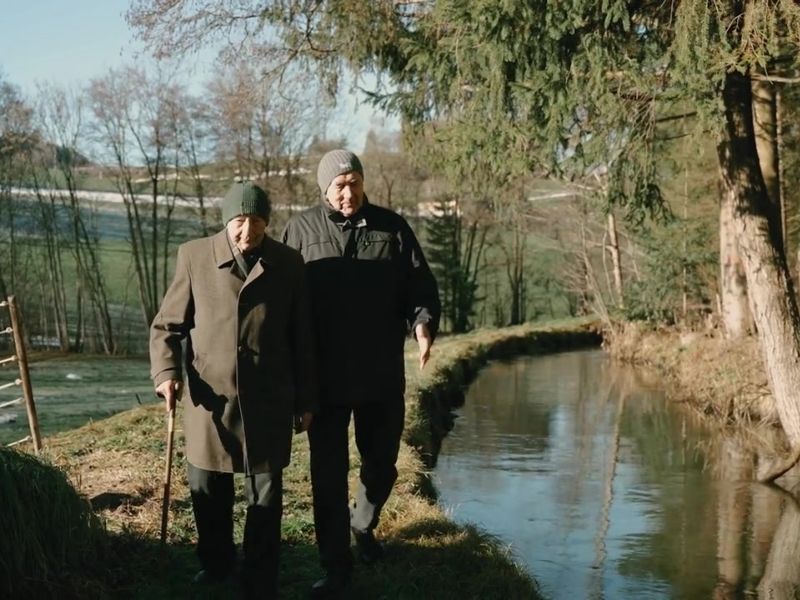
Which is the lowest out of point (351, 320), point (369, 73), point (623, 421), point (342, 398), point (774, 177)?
point (623, 421)

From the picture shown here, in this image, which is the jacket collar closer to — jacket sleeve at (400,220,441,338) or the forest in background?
jacket sleeve at (400,220,441,338)

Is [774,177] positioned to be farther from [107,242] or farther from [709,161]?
[107,242]

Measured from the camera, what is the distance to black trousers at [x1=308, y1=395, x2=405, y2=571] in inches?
→ 193

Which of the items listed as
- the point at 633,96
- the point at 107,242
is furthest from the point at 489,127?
the point at 107,242

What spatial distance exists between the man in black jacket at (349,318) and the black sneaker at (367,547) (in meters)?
0.35

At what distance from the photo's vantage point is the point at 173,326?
461 centimetres

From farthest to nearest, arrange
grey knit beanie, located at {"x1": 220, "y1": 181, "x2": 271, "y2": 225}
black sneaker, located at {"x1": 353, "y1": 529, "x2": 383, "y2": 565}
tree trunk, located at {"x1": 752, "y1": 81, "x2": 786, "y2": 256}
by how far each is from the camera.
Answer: tree trunk, located at {"x1": 752, "y1": 81, "x2": 786, "y2": 256}, black sneaker, located at {"x1": 353, "y1": 529, "x2": 383, "y2": 565}, grey knit beanie, located at {"x1": 220, "y1": 181, "x2": 271, "y2": 225}

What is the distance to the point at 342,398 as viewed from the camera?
493cm

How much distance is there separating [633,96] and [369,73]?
12.5 ft

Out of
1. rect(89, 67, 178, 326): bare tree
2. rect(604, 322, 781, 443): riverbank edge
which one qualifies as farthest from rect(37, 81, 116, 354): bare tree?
rect(604, 322, 781, 443): riverbank edge

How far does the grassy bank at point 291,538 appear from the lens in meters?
4.90

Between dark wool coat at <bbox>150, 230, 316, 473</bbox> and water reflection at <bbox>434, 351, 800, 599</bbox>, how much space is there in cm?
243

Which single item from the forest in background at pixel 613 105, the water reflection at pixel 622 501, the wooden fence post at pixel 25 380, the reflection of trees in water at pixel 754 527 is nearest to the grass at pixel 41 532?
the water reflection at pixel 622 501

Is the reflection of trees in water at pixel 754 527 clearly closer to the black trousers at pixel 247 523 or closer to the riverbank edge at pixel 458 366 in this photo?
the riverbank edge at pixel 458 366
